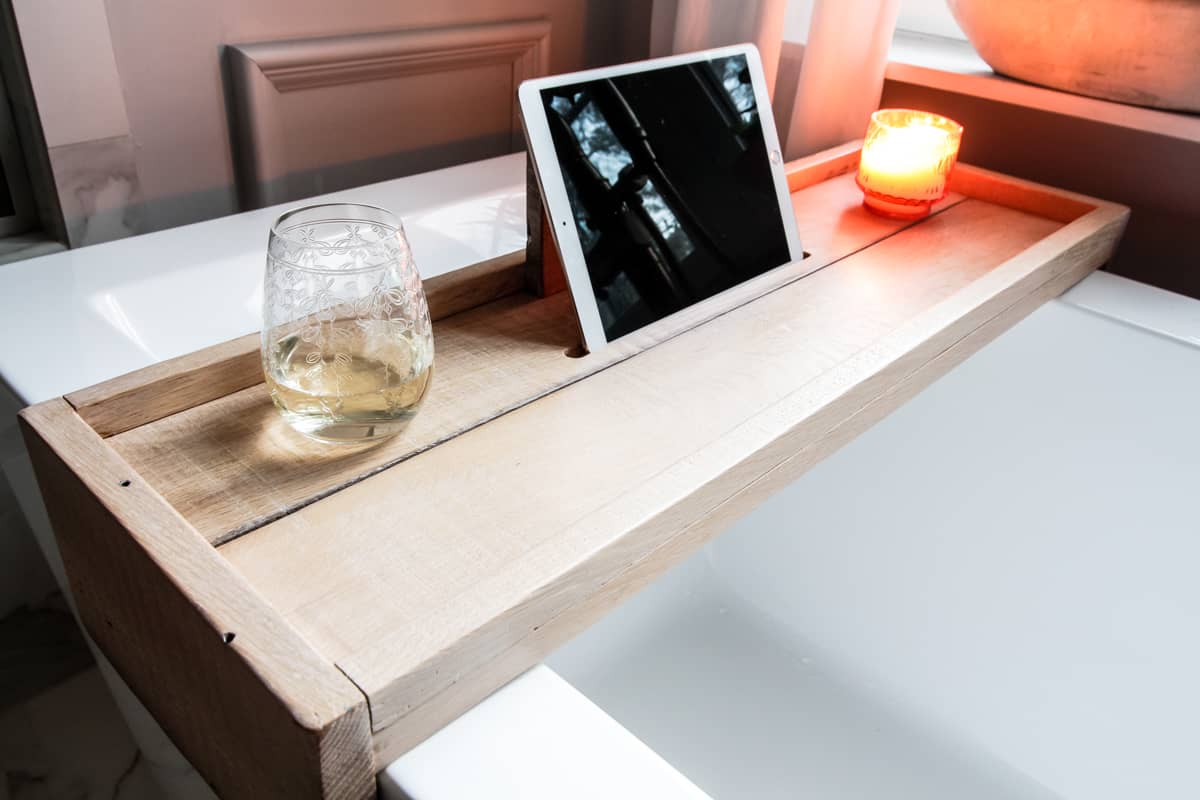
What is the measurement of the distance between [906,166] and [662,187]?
13.5 inches

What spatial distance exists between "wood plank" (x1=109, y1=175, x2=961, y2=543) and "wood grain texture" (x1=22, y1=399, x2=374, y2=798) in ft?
0.13

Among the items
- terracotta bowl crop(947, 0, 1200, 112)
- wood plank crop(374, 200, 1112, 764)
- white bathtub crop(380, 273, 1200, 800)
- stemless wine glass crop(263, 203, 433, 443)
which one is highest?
terracotta bowl crop(947, 0, 1200, 112)

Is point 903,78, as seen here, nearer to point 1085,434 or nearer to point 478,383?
point 1085,434

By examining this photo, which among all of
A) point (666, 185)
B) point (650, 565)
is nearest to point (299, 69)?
point (666, 185)

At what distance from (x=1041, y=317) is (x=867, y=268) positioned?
0.20 m

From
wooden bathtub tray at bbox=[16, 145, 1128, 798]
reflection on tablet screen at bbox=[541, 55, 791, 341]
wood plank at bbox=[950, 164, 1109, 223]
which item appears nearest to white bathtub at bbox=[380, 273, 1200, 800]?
wood plank at bbox=[950, 164, 1109, 223]

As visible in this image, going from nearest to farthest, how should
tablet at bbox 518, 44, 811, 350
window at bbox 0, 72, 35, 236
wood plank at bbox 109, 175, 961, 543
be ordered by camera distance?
wood plank at bbox 109, 175, 961, 543 < tablet at bbox 518, 44, 811, 350 < window at bbox 0, 72, 35, 236

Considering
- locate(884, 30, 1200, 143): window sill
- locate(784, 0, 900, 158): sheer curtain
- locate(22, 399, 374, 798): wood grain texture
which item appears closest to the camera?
locate(22, 399, 374, 798): wood grain texture

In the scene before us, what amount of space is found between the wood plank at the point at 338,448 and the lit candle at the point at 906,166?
0.85 ft

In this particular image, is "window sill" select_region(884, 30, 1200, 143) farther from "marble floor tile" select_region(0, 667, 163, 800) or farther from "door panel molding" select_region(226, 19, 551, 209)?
"marble floor tile" select_region(0, 667, 163, 800)

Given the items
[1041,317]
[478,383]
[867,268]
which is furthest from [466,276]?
[1041,317]

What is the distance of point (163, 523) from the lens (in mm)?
476

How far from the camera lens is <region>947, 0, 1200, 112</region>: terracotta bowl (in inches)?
37.2

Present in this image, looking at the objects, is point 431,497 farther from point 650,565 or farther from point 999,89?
point 999,89
